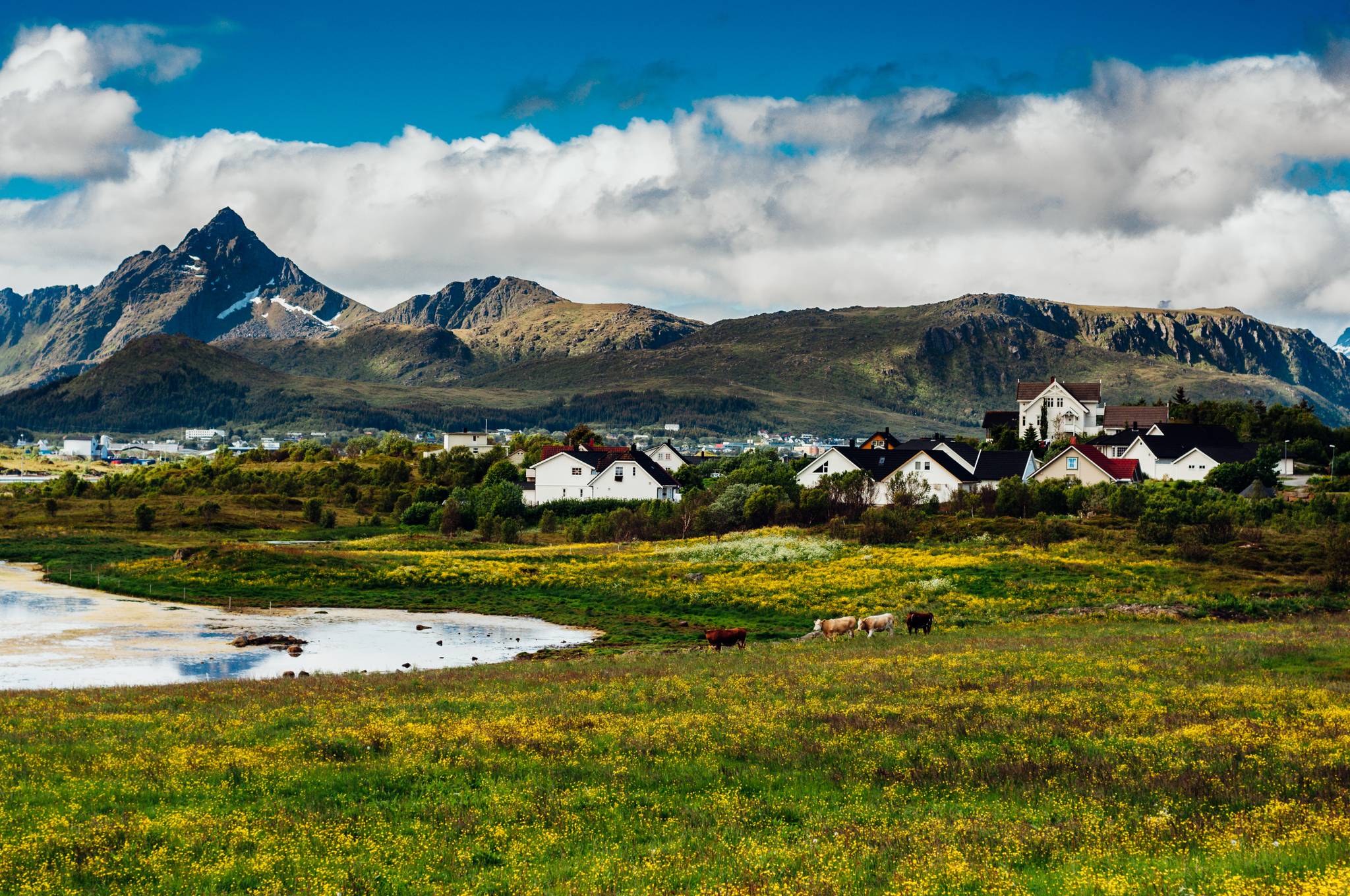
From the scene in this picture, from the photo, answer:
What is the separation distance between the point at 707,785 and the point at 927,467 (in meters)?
105

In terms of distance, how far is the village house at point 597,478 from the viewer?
131m

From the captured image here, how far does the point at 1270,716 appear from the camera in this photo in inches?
838

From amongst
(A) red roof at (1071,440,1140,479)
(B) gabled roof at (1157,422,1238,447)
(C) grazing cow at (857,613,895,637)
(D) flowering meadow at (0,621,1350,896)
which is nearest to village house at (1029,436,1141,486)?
(A) red roof at (1071,440,1140,479)

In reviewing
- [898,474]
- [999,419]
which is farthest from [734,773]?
[999,419]

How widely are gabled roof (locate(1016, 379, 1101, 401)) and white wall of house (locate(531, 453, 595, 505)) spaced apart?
7455 centimetres

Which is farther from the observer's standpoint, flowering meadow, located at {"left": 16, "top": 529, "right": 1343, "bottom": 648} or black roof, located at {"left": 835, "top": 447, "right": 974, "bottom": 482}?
black roof, located at {"left": 835, "top": 447, "right": 974, "bottom": 482}

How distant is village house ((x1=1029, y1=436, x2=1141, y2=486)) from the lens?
11519cm

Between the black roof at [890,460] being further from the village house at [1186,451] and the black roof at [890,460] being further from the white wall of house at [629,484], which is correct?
the white wall of house at [629,484]

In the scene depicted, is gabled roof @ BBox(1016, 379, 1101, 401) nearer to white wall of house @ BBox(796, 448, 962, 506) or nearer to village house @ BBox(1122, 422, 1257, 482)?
village house @ BBox(1122, 422, 1257, 482)

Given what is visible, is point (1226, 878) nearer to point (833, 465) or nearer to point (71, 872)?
point (71, 872)

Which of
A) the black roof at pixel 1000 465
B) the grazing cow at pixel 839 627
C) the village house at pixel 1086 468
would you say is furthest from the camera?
the black roof at pixel 1000 465

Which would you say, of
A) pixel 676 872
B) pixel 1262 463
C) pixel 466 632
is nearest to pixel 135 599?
pixel 466 632

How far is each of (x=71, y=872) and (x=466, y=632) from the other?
4241 cm

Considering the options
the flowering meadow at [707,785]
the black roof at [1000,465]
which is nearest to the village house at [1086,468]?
the black roof at [1000,465]
